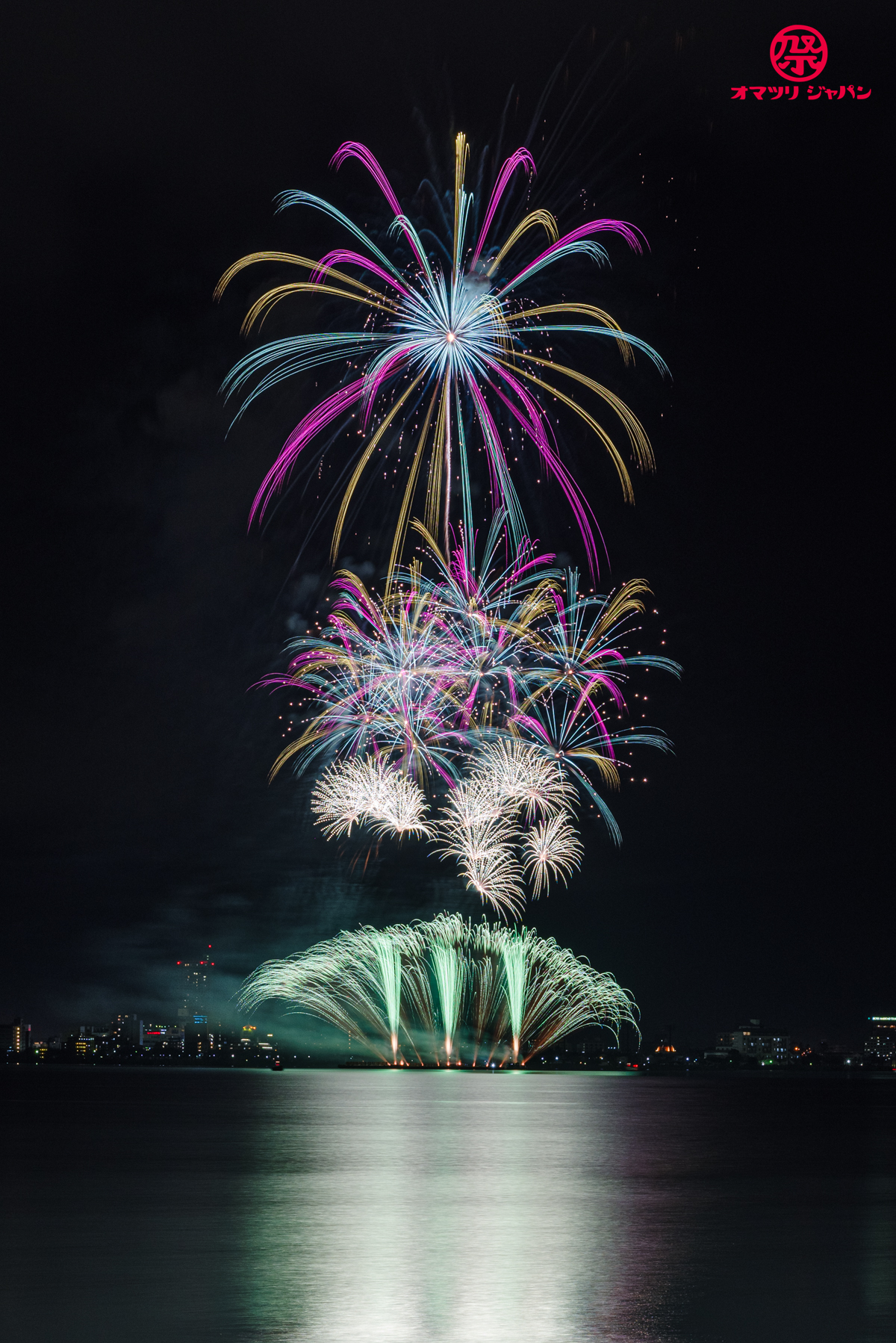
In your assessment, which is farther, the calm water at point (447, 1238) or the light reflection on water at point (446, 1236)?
the light reflection on water at point (446, 1236)

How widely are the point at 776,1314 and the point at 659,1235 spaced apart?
24.1 ft

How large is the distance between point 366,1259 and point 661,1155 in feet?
86.7

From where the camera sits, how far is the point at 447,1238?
21.7 m

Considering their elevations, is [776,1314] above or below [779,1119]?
above

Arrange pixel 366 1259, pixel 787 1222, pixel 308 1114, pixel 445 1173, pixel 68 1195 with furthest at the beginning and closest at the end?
pixel 308 1114, pixel 445 1173, pixel 68 1195, pixel 787 1222, pixel 366 1259

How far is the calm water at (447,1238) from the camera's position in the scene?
14.7 meters

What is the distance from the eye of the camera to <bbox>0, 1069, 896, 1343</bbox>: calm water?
14.7m

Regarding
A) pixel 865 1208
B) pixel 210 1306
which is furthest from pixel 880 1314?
pixel 865 1208

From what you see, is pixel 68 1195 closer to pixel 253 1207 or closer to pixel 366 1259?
pixel 253 1207

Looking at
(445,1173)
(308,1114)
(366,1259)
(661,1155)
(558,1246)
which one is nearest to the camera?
(366,1259)

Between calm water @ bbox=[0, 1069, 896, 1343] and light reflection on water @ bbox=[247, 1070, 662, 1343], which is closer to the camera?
calm water @ bbox=[0, 1069, 896, 1343]

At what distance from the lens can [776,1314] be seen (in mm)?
15281

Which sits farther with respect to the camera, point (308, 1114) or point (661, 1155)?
point (308, 1114)

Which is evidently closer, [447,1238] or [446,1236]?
[447,1238]
